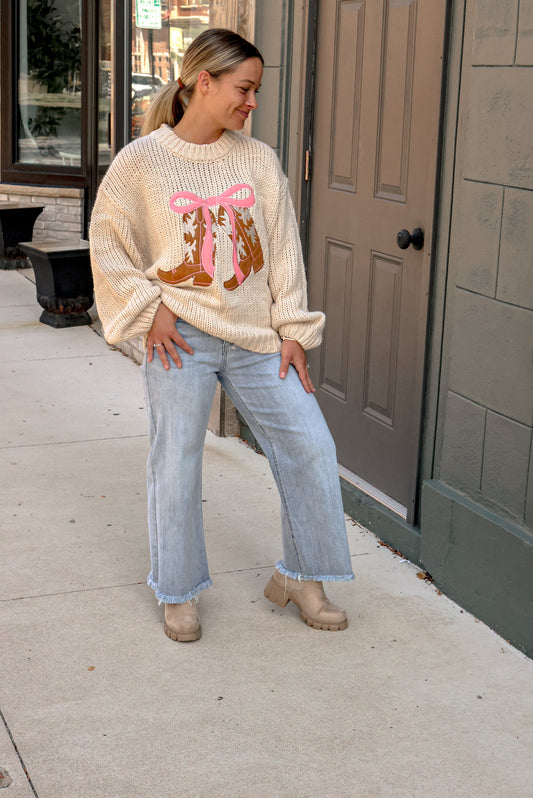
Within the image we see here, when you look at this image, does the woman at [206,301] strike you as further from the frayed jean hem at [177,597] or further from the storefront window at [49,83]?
the storefront window at [49,83]

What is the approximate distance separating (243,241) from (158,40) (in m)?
4.13

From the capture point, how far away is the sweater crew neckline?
3.30 meters

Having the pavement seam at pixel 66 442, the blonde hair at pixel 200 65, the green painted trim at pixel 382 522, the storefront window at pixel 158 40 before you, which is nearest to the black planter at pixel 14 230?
the storefront window at pixel 158 40

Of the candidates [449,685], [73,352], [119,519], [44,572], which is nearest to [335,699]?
[449,685]

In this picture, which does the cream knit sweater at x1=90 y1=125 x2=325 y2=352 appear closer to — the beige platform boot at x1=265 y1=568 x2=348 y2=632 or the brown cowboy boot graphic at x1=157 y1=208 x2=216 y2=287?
the brown cowboy boot graphic at x1=157 y1=208 x2=216 y2=287

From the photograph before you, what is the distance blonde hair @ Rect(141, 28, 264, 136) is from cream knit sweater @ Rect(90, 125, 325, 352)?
85mm

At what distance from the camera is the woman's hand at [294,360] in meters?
3.43

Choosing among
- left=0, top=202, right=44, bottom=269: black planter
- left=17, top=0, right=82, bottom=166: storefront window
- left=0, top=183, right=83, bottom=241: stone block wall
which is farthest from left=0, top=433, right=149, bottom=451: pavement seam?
left=17, top=0, right=82, bottom=166: storefront window

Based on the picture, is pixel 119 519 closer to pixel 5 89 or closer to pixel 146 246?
pixel 146 246

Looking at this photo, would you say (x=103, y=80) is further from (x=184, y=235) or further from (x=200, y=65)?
(x=184, y=235)

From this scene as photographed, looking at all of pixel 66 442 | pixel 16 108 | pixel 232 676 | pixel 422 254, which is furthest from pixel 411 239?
pixel 16 108

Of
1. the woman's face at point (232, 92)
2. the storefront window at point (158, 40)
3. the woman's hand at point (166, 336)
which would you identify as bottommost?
the woman's hand at point (166, 336)

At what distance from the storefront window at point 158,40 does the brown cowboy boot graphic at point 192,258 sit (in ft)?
10.2

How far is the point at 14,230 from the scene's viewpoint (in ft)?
33.0
